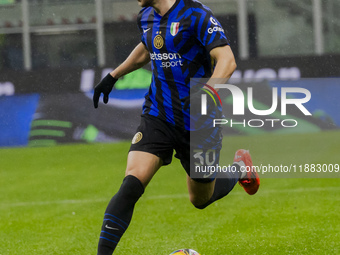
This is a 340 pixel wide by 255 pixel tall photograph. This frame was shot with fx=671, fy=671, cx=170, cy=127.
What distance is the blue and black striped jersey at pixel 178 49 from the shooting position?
4.21 m

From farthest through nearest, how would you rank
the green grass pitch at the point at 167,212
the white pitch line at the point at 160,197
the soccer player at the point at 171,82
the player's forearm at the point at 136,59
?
the white pitch line at the point at 160,197
the green grass pitch at the point at 167,212
the player's forearm at the point at 136,59
the soccer player at the point at 171,82

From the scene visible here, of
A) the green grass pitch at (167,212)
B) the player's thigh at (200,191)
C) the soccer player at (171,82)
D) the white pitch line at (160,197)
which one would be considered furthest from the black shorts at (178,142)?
the white pitch line at (160,197)

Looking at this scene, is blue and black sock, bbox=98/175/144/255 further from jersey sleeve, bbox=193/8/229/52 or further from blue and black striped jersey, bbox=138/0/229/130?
jersey sleeve, bbox=193/8/229/52

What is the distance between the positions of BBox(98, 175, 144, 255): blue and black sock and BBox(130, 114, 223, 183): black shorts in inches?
12.2

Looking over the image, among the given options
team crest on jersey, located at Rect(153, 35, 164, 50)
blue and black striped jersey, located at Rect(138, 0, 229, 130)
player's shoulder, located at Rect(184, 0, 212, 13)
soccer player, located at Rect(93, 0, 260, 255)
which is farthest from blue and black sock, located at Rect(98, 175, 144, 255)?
player's shoulder, located at Rect(184, 0, 212, 13)

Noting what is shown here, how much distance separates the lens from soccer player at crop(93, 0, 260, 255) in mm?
4078

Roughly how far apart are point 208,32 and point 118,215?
49.1 inches

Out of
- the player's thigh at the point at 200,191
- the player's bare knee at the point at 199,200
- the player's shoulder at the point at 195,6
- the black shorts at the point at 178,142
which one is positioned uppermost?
the player's shoulder at the point at 195,6

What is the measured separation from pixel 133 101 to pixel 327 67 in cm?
353

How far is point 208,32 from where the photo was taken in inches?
163

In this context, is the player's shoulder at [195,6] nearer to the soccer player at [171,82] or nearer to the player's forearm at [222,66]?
the soccer player at [171,82]

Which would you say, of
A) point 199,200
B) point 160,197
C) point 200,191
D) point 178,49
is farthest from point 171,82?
point 160,197

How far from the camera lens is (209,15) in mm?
4242

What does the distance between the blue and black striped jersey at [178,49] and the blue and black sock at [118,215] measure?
58cm
